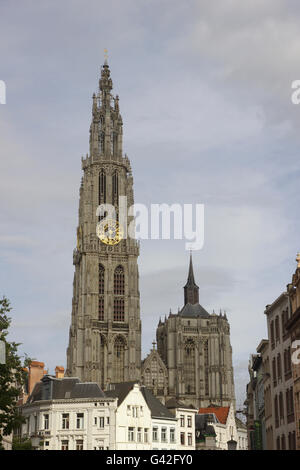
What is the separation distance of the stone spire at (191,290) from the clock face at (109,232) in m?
26.3

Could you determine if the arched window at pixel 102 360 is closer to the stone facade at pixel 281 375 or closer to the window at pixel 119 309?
the window at pixel 119 309

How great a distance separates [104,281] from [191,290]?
2925 cm

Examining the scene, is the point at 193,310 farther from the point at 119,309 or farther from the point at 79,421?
the point at 79,421

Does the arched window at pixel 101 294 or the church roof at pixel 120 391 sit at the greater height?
the arched window at pixel 101 294

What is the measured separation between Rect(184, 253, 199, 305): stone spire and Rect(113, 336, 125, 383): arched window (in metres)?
28.3

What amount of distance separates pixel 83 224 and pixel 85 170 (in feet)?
40.4

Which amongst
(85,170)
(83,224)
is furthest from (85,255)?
(85,170)

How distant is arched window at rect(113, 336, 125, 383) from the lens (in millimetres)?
128962

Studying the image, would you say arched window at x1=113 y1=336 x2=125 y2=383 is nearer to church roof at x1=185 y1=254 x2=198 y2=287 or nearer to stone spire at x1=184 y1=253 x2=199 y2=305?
stone spire at x1=184 y1=253 x2=199 y2=305

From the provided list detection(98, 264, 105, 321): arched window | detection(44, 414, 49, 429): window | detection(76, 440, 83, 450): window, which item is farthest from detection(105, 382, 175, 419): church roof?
detection(98, 264, 105, 321): arched window

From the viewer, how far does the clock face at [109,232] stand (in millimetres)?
136750

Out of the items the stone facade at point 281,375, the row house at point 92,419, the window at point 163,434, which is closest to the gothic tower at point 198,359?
the window at point 163,434

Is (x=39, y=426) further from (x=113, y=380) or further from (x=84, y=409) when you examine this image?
(x=113, y=380)
